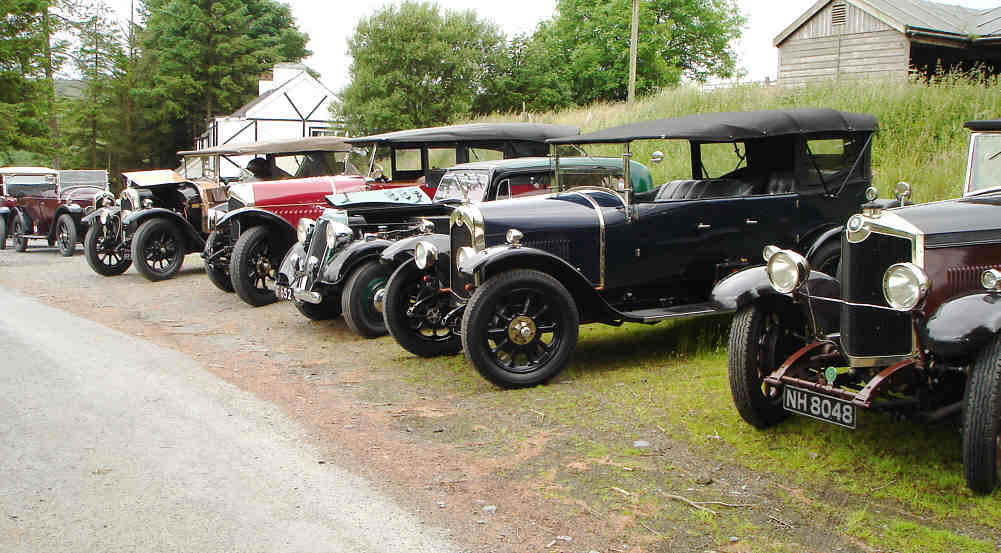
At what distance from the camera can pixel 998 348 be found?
11.7ft

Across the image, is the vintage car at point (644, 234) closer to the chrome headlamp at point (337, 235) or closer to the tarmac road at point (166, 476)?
the chrome headlamp at point (337, 235)

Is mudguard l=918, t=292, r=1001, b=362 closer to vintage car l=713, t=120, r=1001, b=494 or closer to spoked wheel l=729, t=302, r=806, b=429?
vintage car l=713, t=120, r=1001, b=494

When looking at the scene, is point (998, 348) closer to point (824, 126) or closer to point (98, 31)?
point (824, 126)

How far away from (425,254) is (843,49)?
18328 mm

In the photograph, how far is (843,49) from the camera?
21.2 meters

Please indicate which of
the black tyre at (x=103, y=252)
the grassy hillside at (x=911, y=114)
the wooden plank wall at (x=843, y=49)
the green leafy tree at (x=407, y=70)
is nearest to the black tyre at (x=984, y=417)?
the grassy hillside at (x=911, y=114)

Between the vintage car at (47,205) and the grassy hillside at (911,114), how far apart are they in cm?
1183

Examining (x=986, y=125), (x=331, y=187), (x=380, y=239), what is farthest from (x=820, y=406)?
(x=331, y=187)

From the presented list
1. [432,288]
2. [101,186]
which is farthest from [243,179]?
[101,186]

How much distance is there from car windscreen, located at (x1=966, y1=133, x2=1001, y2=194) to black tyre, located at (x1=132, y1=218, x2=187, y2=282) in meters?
10.9

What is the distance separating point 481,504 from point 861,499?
5.83 ft

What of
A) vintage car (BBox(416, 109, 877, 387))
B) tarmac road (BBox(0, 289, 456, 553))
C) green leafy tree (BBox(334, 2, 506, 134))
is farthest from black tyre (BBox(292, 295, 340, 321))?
green leafy tree (BBox(334, 2, 506, 134))

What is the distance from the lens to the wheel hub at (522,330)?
19.3 feet

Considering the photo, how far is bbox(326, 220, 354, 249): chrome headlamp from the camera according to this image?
821 cm
